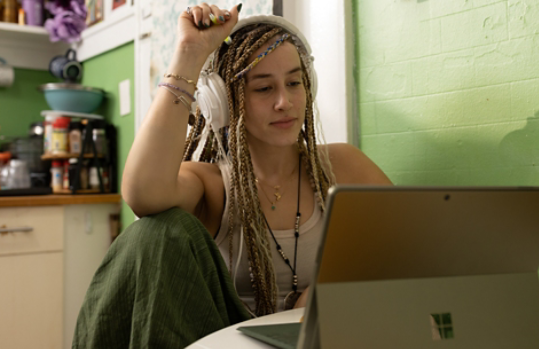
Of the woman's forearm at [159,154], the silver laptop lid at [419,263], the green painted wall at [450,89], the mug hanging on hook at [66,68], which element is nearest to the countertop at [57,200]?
the mug hanging on hook at [66,68]

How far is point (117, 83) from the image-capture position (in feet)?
9.21

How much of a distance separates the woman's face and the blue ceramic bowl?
1728 mm

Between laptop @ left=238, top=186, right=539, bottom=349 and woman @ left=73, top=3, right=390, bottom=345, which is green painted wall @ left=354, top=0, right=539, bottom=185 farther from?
laptop @ left=238, top=186, right=539, bottom=349

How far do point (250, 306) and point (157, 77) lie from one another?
52.5 inches

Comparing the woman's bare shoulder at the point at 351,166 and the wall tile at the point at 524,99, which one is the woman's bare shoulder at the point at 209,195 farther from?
the wall tile at the point at 524,99

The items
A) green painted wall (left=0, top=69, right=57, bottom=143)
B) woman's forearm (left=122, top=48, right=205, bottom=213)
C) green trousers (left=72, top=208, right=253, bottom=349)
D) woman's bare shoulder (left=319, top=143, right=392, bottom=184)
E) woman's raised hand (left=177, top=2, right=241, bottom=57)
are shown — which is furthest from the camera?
green painted wall (left=0, top=69, right=57, bottom=143)

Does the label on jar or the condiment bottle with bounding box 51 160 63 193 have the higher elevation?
the label on jar

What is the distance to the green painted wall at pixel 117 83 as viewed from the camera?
266cm

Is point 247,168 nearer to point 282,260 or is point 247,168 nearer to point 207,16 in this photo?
point 282,260

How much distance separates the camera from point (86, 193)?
2637 millimetres

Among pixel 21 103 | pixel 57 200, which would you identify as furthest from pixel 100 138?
pixel 21 103

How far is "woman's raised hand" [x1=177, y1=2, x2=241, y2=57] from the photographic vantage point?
1250 millimetres

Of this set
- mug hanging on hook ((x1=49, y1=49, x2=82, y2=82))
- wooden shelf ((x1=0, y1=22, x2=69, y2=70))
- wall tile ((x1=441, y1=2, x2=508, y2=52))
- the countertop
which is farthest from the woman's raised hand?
wooden shelf ((x1=0, y1=22, x2=69, y2=70))

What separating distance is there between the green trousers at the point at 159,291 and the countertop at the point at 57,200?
4.62ft
